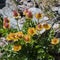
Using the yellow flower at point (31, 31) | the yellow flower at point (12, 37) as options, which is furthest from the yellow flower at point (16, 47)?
the yellow flower at point (31, 31)

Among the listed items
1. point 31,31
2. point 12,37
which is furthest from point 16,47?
point 31,31

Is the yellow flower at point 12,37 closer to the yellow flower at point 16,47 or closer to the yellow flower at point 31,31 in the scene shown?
the yellow flower at point 16,47

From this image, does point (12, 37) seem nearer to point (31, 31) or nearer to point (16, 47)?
point (16, 47)

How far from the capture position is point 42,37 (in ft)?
11.9

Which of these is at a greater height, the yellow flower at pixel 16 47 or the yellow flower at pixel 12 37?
the yellow flower at pixel 12 37

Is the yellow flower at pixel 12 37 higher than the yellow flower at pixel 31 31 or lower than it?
lower

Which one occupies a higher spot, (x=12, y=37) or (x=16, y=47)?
(x=12, y=37)

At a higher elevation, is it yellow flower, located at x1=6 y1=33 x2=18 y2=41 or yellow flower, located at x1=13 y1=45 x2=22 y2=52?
yellow flower, located at x1=6 y1=33 x2=18 y2=41

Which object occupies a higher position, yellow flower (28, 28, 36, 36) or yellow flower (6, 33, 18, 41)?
yellow flower (28, 28, 36, 36)

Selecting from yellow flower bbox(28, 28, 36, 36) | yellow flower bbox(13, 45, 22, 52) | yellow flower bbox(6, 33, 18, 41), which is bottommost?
yellow flower bbox(13, 45, 22, 52)

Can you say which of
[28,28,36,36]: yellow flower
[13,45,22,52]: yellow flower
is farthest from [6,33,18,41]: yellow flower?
[28,28,36,36]: yellow flower

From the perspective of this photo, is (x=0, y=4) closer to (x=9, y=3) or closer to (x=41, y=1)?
(x=9, y=3)

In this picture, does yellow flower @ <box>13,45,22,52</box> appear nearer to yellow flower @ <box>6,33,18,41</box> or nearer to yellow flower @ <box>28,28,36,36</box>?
yellow flower @ <box>6,33,18,41</box>

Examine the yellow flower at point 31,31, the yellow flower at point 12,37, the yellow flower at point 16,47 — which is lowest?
the yellow flower at point 16,47
